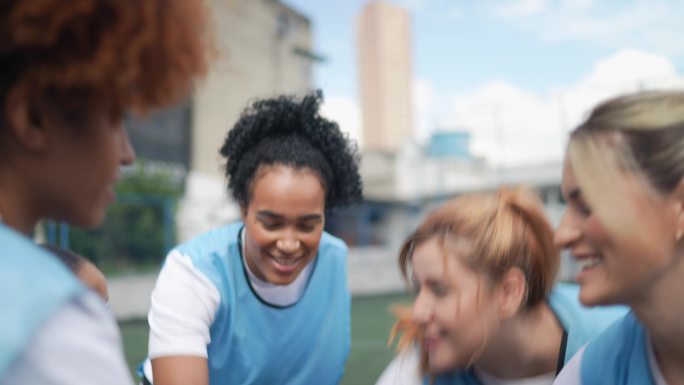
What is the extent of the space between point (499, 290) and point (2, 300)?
135 centimetres

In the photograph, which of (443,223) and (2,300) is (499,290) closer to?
(443,223)

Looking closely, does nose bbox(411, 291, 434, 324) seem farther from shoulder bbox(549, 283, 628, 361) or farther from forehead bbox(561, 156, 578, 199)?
forehead bbox(561, 156, 578, 199)

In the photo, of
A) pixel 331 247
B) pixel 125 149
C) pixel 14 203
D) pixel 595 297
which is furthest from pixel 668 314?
pixel 331 247

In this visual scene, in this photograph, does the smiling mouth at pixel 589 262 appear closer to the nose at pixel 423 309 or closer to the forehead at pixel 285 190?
the nose at pixel 423 309

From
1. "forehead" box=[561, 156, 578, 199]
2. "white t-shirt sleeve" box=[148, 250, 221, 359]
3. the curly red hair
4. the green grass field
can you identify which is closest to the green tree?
the green grass field

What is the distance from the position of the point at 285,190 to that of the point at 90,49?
1333 mm

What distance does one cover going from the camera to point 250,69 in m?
21.5

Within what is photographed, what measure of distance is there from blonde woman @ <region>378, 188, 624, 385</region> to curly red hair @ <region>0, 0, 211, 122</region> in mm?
1041

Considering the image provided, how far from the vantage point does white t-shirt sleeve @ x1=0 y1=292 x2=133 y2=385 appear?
0.74 m

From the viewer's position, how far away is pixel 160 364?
1980 mm

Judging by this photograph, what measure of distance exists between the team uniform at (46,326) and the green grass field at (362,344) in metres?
4.52

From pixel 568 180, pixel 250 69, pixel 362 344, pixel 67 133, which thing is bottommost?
pixel 362 344

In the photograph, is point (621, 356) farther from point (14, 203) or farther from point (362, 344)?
point (362, 344)

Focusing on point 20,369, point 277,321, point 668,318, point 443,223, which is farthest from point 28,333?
point 277,321
